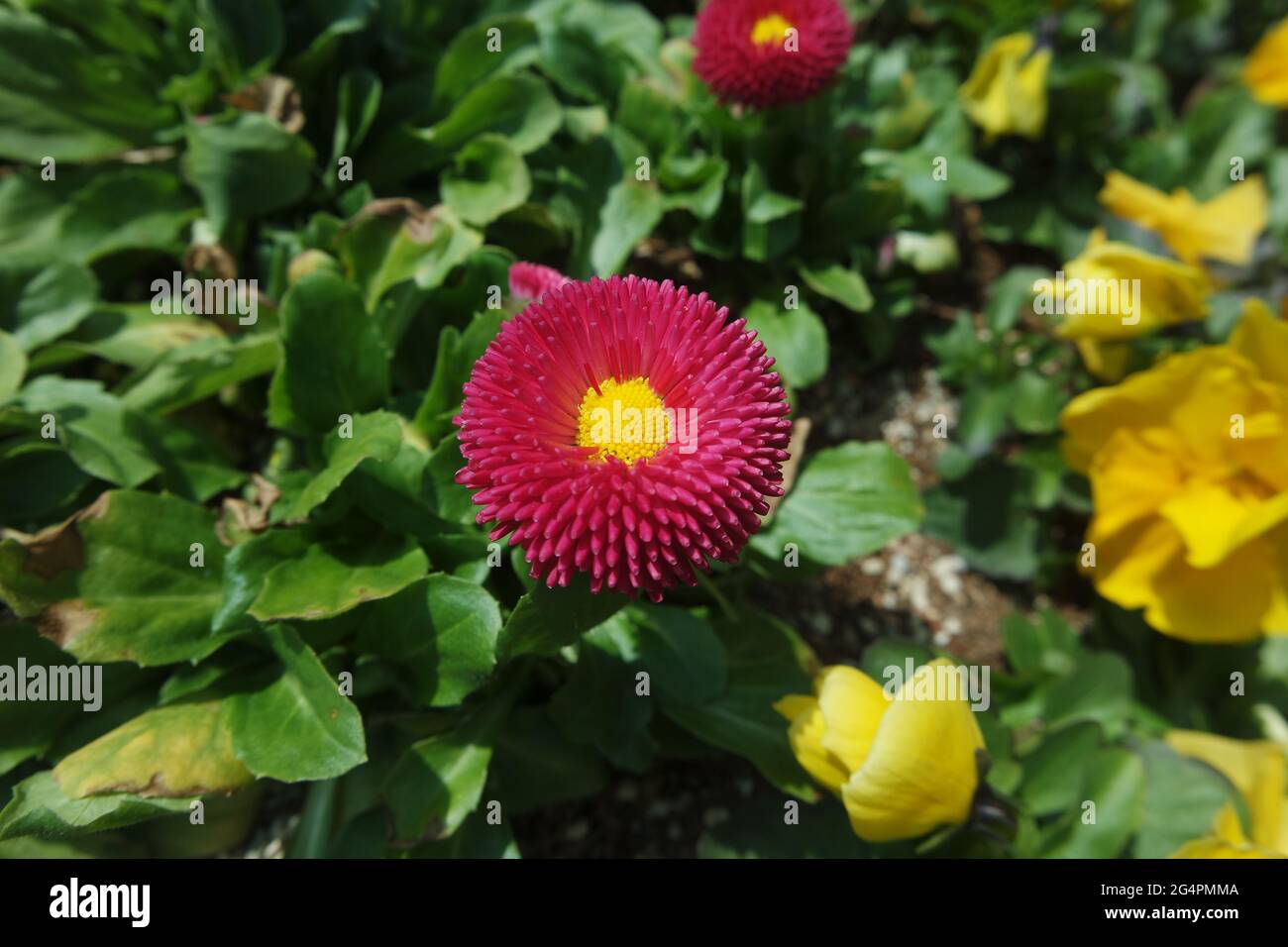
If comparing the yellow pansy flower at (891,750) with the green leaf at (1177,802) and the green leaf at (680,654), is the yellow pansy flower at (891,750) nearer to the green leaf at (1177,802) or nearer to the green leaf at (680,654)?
the green leaf at (680,654)

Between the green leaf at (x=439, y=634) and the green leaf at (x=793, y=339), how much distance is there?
755 millimetres

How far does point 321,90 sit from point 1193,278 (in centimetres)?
180

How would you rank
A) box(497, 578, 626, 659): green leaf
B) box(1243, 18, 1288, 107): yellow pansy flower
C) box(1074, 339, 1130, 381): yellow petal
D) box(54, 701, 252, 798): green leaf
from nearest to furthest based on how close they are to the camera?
box(497, 578, 626, 659): green leaf → box(54, 701, 252, 798): green leaf → box(1074, 339, 1130, 381): yellow petal → box(1243, 18, 1288, 107): yellow pansy flower

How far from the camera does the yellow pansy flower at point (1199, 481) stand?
167cm

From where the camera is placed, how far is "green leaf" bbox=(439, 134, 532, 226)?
5.53 feet

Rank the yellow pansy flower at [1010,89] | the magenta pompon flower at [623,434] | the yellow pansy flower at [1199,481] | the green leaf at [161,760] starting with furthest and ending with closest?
the yellow pansy flower at [1010,89] < the yellow pansy flower at [1199,481] < the green leaf at [161,760] < the magenta pompon flower at [623,434]

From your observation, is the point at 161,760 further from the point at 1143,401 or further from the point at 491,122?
the point at 1143,401

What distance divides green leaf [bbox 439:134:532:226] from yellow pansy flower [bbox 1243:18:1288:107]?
1.98 metres

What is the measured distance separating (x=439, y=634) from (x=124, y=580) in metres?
0.47

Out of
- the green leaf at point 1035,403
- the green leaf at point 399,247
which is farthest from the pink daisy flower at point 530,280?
the green leaf at point 1035,403

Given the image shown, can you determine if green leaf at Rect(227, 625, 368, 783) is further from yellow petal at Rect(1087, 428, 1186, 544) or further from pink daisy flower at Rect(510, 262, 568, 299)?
yellow petal at Rect(1087, 428, 1186, 544)

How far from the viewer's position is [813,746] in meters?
1.33

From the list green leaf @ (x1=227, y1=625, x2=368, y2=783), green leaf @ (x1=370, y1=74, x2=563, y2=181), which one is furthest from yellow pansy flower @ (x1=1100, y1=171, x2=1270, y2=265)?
green leaf @ (x1=227, y1=625, x2=368, y2=783)

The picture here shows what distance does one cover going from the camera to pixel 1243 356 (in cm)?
172
